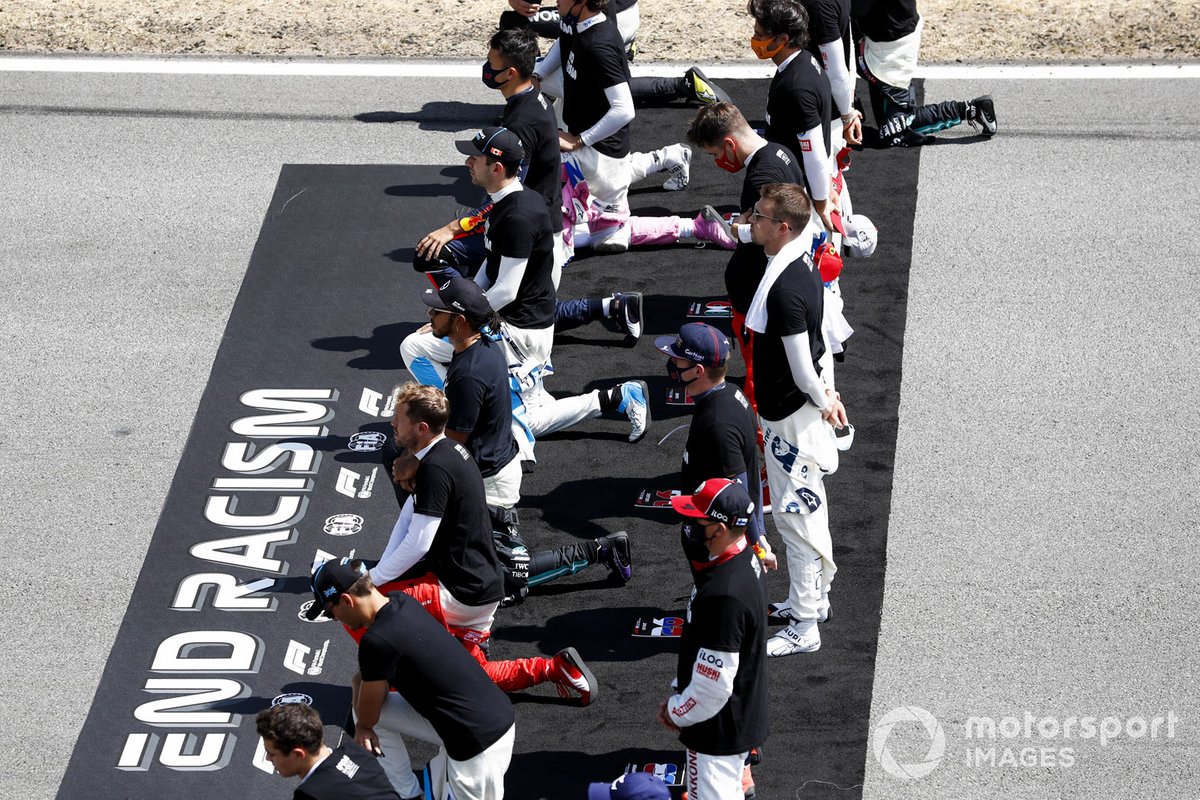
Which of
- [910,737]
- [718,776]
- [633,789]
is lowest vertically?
[910,737]

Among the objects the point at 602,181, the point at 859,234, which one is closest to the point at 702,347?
the point at 859,234

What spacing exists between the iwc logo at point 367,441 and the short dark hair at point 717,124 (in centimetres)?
305

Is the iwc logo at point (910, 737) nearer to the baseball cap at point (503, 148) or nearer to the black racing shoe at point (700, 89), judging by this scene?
the baseball cap at point (503, 148)

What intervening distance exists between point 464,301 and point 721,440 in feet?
5.70

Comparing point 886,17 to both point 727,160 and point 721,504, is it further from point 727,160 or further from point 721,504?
point 721,504

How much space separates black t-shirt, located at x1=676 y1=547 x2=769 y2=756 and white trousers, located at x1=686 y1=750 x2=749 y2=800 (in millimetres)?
60

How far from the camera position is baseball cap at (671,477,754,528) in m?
7.04

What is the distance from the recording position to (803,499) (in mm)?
8695

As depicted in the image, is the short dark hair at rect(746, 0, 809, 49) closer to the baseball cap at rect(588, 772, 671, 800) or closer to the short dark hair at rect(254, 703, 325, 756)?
the baseball cap at rect(588, 772, 671, 800)

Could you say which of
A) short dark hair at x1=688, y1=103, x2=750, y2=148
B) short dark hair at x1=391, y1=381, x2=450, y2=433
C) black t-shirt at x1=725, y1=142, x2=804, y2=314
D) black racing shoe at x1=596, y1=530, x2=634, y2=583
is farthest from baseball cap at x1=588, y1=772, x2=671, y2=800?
short dark hair at x1=688, y1=103, x2=750, y2=148

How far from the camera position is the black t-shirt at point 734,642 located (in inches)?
273

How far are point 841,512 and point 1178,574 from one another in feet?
6.84

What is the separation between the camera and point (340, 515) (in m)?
10.0

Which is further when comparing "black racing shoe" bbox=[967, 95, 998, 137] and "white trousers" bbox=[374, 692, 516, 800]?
"black racing shoe" bbox=[967, 95, 998, 137]
